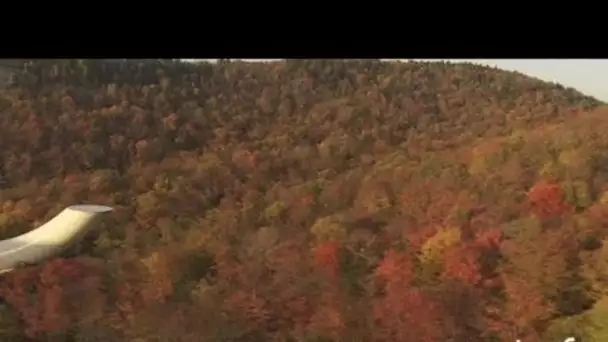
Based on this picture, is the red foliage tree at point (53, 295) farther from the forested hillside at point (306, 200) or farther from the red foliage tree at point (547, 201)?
the red foliage tree at point (547, 201)

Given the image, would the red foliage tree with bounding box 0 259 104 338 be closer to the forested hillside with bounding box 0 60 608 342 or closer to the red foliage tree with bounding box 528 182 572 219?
the forested hillside with bounding box 0 60 608 342

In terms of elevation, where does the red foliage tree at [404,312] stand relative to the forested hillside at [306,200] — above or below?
below

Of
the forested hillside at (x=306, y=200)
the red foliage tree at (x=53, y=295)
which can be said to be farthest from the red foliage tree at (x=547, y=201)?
the red foliage tree at (x=53, y=295)

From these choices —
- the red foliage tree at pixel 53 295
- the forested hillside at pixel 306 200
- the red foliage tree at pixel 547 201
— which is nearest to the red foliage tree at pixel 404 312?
the forested hillside at pixel 306 200

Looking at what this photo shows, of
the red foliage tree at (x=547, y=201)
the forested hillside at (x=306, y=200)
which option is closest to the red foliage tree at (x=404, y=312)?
the forested hillside at (x=306, y=200)

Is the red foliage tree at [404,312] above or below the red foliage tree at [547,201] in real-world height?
below

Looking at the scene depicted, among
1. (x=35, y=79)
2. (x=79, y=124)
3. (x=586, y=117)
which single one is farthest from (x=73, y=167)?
(x=586, y=117)

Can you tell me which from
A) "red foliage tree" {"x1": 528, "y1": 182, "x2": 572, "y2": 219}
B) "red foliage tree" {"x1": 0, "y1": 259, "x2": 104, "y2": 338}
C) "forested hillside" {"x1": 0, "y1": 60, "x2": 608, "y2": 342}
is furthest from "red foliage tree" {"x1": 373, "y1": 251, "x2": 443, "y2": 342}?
"red foliage tree" {"x1": 0, "y1": 259, "x2": 104, "y2": 338}

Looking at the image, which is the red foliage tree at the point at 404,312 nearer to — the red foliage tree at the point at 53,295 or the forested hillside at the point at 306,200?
the forested hillside at the point at 306,200

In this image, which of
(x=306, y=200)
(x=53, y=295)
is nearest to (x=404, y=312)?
(x=306, y=200)
